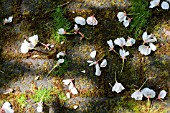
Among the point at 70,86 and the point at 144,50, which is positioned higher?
the point at 144,50

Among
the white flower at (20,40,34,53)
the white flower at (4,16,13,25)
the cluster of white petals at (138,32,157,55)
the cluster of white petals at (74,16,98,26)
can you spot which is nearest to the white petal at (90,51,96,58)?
the cluster of white petals at (74,16,98,26)

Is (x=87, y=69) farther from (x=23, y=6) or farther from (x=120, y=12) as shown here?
(x=23, y=6)

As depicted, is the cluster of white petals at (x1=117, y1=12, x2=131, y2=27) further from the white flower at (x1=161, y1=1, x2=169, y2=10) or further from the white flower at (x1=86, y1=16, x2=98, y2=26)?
the white flower at (x1=161, y1=1, x2=169, y2=10)

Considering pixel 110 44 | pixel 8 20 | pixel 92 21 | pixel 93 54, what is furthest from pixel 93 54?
pixel 8 20

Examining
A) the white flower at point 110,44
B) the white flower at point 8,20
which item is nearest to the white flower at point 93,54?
the white flower at point 110,44

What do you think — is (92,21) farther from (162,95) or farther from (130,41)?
(162,95)

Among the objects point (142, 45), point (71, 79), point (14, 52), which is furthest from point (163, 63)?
point (14, 52)

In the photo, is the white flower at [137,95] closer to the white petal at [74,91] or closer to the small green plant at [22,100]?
the white petal at [74,91]
